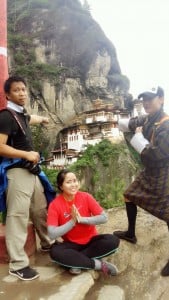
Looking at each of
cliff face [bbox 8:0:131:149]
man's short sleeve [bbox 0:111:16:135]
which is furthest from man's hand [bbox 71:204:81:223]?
cliff face [bbox 8:0:131:149]

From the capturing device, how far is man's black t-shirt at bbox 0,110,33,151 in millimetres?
3072

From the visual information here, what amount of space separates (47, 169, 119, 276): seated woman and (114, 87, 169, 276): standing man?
1.68 ft

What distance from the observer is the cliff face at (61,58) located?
116 feet

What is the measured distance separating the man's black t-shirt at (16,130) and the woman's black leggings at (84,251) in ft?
3.31

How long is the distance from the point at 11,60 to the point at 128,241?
34203mm

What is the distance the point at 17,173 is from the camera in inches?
127

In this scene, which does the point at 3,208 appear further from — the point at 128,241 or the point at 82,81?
the point at 82,81

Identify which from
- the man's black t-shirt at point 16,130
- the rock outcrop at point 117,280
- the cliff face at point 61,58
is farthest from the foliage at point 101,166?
the man's black t-shirt at point 16,130

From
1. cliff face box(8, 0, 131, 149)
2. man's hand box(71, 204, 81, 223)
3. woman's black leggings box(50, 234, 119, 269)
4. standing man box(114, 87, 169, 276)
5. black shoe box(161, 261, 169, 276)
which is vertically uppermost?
cliff face box(8, 0, 131, 149)

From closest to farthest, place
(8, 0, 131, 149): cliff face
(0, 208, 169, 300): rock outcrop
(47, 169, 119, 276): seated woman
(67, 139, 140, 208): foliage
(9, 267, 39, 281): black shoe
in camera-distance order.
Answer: (0, 208, 169, 300): rock outcrop
(9, 267, 39, 281): black shoe
(47, 169, 119, 276): seated woman
(67, 139, 140, 208): foliage
(8, 0, 131, 149): cliff face

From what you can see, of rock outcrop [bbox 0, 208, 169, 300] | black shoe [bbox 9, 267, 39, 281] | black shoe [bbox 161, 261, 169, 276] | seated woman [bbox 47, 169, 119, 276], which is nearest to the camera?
rock outcrop [bbox 0, 208, 169, 300]

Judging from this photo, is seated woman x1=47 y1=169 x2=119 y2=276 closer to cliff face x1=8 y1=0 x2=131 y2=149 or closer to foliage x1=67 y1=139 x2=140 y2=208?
foliage x1=67 y1=139 x2=140 y2=208

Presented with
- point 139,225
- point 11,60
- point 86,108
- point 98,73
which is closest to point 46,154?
point 86,108

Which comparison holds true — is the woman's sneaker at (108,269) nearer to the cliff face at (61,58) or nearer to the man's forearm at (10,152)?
the man's forearm at (10,152)
